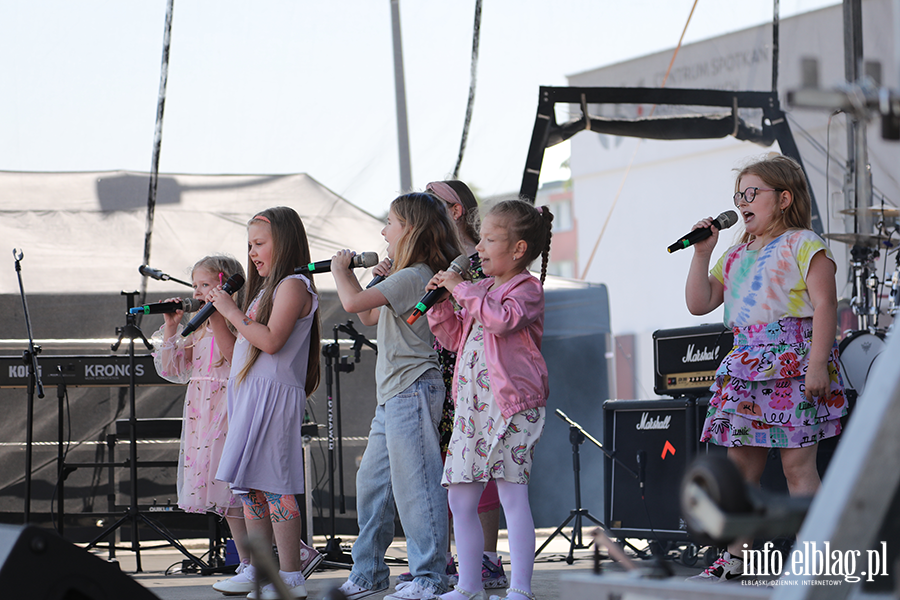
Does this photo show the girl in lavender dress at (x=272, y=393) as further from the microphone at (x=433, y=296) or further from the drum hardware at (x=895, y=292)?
the drum hardware at (x=895, y=292)

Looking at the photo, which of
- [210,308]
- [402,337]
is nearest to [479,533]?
[402,337]

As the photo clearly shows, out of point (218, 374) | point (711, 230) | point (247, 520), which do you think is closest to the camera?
point (711, 230)

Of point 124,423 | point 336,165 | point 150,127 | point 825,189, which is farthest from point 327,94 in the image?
point 825,189

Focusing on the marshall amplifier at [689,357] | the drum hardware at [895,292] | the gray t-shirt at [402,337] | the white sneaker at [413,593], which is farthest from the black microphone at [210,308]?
the drum hardware at [895,292]

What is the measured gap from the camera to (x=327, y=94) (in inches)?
187

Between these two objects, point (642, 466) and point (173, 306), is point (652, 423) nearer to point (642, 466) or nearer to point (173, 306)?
point (642, 466)

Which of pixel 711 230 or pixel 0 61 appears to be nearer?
pixel 711 230

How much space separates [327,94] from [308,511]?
2337mm

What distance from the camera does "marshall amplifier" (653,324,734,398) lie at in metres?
3.33

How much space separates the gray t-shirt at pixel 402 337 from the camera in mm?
2439

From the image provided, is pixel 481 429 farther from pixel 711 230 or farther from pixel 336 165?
pixel 336 165

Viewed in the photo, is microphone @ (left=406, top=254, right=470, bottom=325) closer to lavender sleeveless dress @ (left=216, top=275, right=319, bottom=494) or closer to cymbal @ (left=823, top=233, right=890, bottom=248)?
lavender sleeveless dress @ (left=216, top=275, right=319, bottom=494)

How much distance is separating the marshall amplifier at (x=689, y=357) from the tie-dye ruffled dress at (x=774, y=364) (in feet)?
3.18

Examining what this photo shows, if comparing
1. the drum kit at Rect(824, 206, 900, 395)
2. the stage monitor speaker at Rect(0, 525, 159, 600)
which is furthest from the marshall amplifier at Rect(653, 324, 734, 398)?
the stage monitor speaker at Rect(0, 525, 159, 600)
